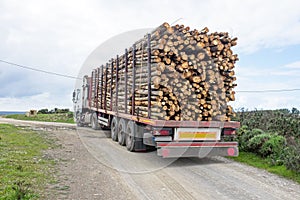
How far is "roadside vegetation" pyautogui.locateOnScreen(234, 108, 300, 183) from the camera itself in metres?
7.29

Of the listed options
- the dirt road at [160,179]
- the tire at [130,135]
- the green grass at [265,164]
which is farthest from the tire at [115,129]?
the green grass at [265,164]

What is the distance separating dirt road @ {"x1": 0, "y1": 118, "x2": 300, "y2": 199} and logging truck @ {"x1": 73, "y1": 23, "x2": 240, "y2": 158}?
0.54m

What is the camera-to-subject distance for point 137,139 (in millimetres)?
9297

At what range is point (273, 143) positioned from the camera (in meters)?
8.56

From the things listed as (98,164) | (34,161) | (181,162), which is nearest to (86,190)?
(98,164)

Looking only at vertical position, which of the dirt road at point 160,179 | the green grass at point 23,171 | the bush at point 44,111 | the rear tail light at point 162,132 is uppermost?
the bush at point 44,111

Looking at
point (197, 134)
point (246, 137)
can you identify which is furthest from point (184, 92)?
point (246, 137)

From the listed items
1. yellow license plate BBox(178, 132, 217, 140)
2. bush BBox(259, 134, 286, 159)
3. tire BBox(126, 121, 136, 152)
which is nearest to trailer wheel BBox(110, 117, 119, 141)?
tire BBox(126, 121, 136, 152)

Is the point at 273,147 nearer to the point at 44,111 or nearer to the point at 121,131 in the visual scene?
the point at 121,131

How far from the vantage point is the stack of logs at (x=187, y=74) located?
778 centimetres

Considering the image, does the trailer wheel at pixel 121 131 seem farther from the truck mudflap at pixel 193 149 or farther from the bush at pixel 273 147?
the bush at pixel 273 147

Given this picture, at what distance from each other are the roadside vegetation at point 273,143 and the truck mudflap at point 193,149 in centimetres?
89

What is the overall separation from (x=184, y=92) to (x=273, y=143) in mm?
2987

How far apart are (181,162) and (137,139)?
1703 millimetres
